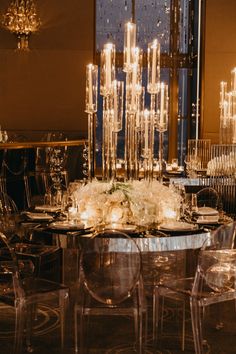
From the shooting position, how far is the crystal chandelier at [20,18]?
Answer: 11.0m

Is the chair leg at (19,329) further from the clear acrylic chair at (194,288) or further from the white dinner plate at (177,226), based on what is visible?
the white dinner plate at (177,226)

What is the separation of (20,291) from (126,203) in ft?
3.56

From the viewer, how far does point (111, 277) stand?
3.49 meters

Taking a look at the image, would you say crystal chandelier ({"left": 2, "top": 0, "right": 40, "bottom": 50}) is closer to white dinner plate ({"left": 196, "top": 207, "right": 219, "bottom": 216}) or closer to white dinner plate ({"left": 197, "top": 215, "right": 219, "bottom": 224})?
white dinner plate ({"left": 196, "top": 207, "right": 219, "bottom": 216})

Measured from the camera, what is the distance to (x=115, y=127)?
4.75 metres

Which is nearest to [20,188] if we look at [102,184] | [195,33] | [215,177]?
[215,177]

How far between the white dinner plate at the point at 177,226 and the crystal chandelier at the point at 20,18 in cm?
745

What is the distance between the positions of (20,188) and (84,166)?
1495 millimetres

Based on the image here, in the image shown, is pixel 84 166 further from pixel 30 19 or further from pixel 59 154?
pixel 30 19

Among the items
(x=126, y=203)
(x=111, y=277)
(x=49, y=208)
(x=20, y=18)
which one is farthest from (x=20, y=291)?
(x=20, y=18)

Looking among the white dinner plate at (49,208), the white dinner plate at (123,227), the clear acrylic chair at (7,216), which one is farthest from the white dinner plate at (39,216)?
the white dinner plate at (123,227)

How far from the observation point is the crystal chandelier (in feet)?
36.1

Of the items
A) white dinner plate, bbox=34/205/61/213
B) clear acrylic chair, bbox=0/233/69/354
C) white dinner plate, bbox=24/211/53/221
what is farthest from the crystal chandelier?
clear acrylic chair, bbox=0/233/69/354

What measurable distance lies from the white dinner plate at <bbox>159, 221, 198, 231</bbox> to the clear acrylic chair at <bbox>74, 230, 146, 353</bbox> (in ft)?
2.47
